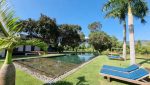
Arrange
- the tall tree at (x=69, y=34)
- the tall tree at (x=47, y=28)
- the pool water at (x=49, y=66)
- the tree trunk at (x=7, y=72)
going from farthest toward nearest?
1. the tall tree at (x=69, y=34)
2. the tall tree at (x=47, y=28)
3. the pool water at (x=49, y=66)
4. the tree trunk at (x=7, y=72)

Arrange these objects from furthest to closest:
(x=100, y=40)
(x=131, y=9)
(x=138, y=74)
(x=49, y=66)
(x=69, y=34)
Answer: (x=69, y=34), (x=100, y=40), (x=131, y=9), (x=49, y=66), (x=138, y=74)

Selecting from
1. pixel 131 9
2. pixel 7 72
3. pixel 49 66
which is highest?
pixel 131 9

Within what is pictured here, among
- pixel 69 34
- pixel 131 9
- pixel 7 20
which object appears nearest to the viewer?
pixel 7 20

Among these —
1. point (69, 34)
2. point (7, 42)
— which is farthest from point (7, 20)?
point (69, 34)

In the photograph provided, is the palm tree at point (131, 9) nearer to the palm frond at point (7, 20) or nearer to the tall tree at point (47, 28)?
the palm frond at point (7, 20)

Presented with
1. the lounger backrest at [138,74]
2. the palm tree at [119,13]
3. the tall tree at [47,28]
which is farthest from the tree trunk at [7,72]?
the tall tree at [47,28]

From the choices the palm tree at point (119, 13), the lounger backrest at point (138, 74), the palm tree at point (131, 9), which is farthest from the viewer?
the palm tree at point (119, 13)

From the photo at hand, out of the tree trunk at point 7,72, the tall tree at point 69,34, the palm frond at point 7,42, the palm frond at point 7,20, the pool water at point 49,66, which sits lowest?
the pool water at point 49,66

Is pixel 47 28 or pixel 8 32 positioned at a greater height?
pixel 47 28

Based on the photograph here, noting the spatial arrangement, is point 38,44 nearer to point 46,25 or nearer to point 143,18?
point 143,18

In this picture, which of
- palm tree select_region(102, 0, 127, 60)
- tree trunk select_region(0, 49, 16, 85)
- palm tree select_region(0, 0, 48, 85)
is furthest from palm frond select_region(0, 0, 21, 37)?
palm tree select_region(102, 0, 127, 60)

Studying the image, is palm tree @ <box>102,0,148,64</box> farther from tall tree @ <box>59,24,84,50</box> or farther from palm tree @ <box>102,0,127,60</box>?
tall tree @ <box>59,24,84,50</box>

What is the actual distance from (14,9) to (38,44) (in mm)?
1513

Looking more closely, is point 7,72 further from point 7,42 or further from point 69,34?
point 69,34
